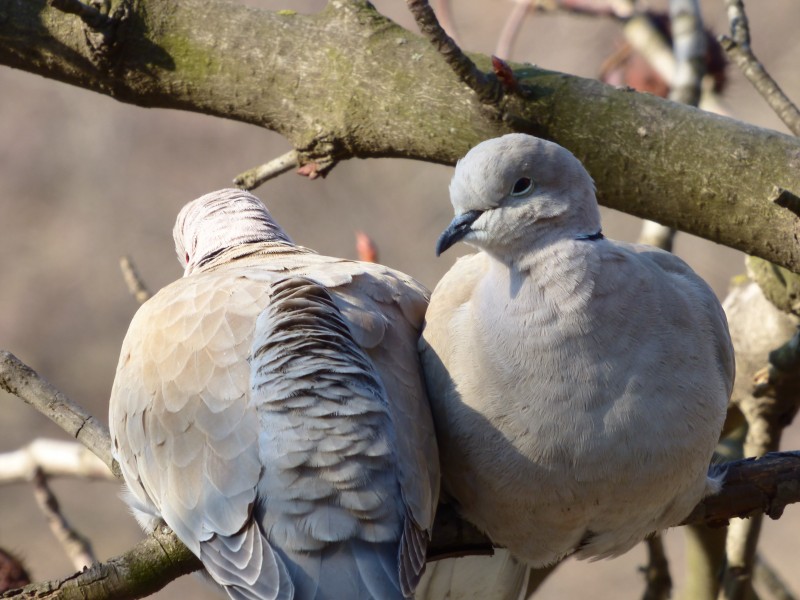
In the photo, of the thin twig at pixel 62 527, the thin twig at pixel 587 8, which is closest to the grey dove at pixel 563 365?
the thin twig at pixel 62 527

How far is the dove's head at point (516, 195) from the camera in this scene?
7.01ft

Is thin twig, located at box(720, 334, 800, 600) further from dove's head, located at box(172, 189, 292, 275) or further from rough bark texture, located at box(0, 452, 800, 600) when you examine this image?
dove's head, located at box(172, 189, 292, 275)

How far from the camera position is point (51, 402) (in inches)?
103

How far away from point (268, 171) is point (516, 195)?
2.86ft

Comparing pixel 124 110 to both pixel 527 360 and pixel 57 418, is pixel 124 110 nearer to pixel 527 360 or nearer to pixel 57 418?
pixel 57 418

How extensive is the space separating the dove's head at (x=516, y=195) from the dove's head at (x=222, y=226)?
43.4 inches

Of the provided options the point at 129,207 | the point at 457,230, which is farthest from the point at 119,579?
the point at 129,207

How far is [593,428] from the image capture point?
217 cm

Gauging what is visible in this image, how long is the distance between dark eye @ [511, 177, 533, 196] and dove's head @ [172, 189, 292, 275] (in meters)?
1.16

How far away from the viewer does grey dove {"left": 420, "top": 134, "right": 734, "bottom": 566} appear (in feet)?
7.11

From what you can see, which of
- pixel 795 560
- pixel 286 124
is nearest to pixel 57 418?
pixel 286 124

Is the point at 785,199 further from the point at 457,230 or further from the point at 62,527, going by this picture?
the point at 62,527

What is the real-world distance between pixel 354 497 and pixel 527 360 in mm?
465

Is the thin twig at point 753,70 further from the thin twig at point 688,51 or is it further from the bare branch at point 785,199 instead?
the bare branch at point 785,199
